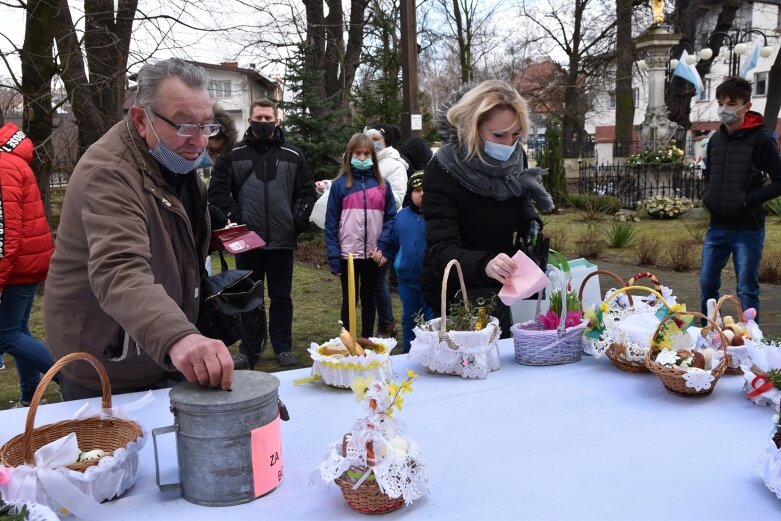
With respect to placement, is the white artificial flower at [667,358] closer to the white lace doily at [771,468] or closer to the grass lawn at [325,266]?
the white lace doily at [771,468]

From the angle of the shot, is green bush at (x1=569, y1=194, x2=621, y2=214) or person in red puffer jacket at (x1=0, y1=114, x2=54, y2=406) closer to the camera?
person in red puffer jacket at (x1=0, y1=114, x2=54, y2=406)

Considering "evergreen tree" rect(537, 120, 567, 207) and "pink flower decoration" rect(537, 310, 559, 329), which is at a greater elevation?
"evergreen tree" rect(537, 120, 567, 207)

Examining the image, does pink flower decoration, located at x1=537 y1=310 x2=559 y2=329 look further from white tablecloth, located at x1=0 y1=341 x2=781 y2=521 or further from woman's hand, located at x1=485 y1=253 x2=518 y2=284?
woman's hand, located at x1=485 y1=253 x2=518 y2=284

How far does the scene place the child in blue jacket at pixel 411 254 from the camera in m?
4.80

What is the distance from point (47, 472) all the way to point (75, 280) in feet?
2.08

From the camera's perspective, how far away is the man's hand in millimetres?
1400

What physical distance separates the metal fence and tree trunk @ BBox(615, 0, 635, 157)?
5.87 m

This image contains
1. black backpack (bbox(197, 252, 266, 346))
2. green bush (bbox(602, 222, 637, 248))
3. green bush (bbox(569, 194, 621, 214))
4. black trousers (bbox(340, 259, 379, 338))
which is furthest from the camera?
green bush (bbox(569, 194, 621, 214))

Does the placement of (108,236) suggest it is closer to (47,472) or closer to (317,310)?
(47,472)

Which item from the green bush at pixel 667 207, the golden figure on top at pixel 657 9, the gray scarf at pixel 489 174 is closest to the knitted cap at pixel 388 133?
the gray scarf at pixel 489 174

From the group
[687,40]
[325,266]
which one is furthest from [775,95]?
[325,266]

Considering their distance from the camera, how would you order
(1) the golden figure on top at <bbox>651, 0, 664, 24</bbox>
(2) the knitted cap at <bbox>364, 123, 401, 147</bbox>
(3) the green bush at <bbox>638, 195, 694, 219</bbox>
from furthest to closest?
(1) the golden figure on top at <bbox>651, 0, 664, 24</bbox> < (3) the green bush at <bbox>638, 195, 694, 219</bbox> < (2) the knitted cap at <bbox>364, 123, 401, 147</bbox>

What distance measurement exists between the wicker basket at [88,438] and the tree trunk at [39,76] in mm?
5832

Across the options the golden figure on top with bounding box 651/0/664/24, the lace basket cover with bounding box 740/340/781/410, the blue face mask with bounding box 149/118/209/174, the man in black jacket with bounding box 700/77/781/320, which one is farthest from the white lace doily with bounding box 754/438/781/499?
the golden figure on top with bounding box 651/0/664/24
